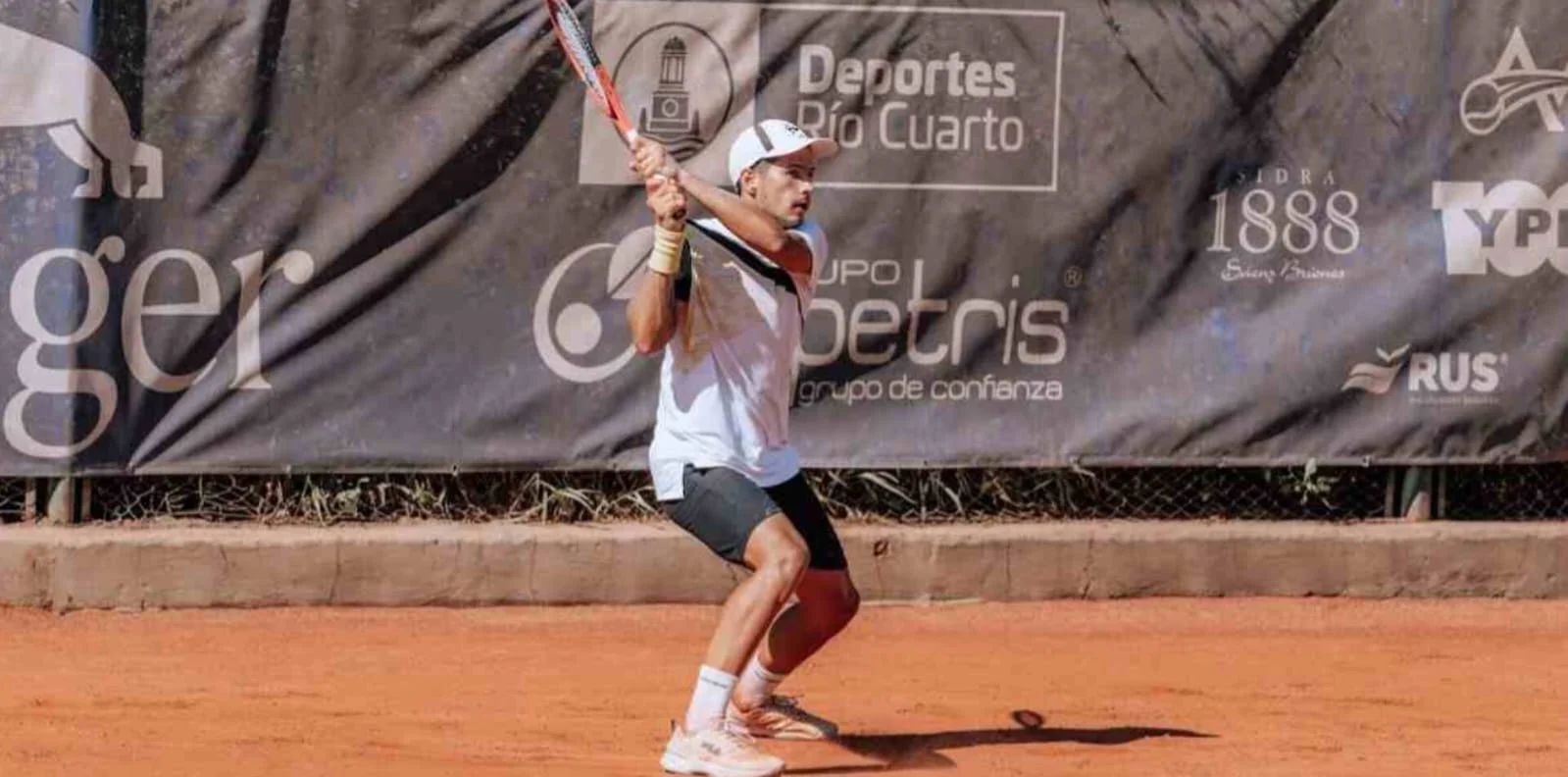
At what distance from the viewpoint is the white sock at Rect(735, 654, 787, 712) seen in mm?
7602

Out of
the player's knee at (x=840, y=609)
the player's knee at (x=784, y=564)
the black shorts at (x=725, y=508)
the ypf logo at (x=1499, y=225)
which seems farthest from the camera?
the ypf logo at (x=1499, y=225)

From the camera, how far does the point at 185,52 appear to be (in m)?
9.48

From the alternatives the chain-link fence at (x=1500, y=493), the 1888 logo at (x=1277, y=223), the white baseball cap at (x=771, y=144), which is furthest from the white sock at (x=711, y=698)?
the chain-link fence at (x=1500, y=493)

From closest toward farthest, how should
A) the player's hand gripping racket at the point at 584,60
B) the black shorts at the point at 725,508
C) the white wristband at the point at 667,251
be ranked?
the white wristband at the point at 667,251 < the black shorts at the point at 725,508 < the player's hand gripping racket at the point at 584,60

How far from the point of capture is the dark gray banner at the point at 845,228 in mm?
9484

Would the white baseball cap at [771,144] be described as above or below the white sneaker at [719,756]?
above

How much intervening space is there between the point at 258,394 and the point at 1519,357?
198 inches

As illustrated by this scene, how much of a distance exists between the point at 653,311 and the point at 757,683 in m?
1.33

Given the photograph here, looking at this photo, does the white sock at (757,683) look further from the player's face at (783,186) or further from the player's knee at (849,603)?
the player's face at (783,186)

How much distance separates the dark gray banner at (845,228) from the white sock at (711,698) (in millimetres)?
3021

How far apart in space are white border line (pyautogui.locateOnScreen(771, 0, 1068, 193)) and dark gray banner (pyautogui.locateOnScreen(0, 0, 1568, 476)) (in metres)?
0.01

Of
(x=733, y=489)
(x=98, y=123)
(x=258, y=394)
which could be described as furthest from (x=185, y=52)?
(x=733, y=489)

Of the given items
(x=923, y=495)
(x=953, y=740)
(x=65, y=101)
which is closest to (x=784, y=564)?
(x=953, y=740)

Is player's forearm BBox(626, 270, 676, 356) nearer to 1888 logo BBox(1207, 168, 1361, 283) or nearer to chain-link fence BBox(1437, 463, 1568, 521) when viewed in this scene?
1888 logo BBox(1207, 168, 1361, 283)
